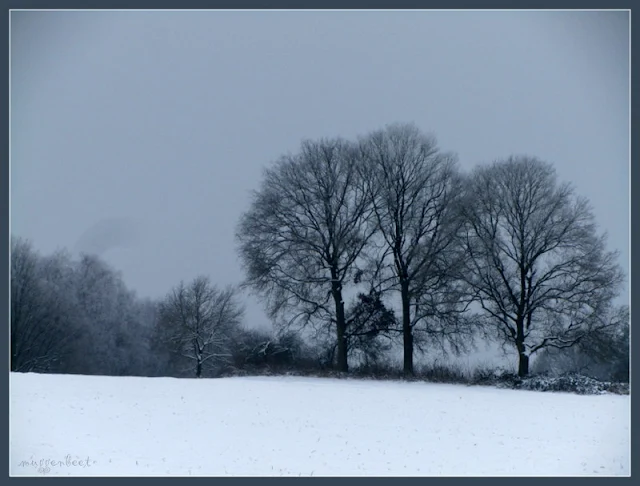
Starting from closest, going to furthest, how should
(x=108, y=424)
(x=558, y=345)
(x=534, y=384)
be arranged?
(x=108, y=424) → (x=534, y=384) → (x=558, y=345)

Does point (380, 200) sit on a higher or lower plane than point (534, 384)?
higher

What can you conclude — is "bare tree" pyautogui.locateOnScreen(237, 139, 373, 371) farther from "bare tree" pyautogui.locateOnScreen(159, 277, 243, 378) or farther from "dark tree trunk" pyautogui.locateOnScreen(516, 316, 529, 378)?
"bare tree" pyautogui.locateOnScreen(159, 277, 243, 378)

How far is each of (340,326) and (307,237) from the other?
14.8ft

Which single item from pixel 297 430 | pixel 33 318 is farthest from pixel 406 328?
→ pixel 33 318

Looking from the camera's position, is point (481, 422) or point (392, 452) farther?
point (481, 422)

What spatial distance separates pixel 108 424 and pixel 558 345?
19829mm

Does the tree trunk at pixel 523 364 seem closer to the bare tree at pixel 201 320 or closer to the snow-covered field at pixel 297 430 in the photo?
the snow-covered field at pixel 297 430

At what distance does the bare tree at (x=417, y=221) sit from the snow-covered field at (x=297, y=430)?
24.6 feet

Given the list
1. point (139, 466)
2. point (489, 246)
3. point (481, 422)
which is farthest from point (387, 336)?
point (139, 466)

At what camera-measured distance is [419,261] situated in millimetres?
30906

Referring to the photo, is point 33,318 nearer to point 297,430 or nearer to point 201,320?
point 201,320

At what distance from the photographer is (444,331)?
30.3 metres

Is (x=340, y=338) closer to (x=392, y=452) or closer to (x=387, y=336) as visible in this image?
(x=387, y=336)

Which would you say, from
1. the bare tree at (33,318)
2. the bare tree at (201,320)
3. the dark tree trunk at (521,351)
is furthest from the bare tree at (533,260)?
the bare tree at (33,318)
